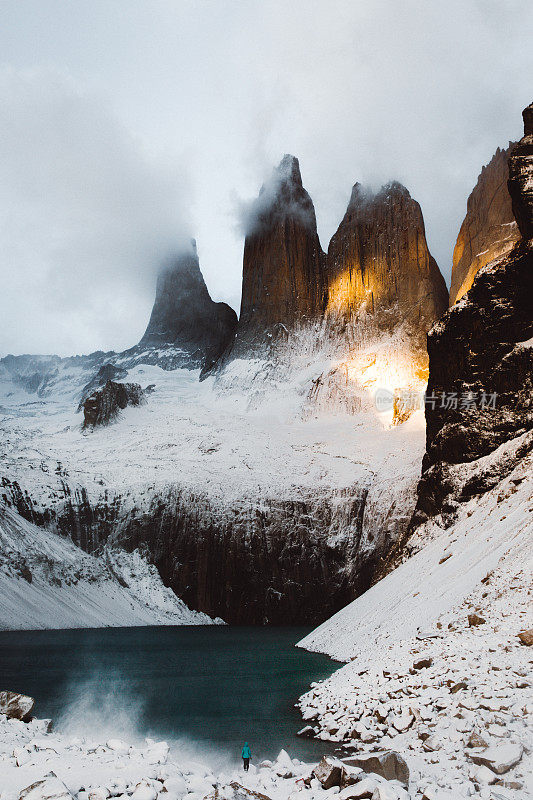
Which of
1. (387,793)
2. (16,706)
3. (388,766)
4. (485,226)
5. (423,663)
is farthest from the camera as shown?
(485,226)

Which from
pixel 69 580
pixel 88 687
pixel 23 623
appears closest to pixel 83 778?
pixel 88 687

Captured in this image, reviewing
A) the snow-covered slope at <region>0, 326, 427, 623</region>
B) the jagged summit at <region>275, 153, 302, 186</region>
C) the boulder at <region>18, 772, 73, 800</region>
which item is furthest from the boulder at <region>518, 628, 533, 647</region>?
the jagged summit at <region>275, 153, 302, 186</region>

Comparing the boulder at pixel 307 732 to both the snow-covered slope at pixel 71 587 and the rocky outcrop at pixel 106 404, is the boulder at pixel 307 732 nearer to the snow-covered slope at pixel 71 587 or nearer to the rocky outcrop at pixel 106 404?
the snow-covered slope at pixel 71 587

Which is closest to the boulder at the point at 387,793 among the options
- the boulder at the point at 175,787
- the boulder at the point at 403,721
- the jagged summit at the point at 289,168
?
the boulder at the point at 175,787

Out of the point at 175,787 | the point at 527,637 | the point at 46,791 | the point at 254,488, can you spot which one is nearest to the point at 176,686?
the point at 527,637

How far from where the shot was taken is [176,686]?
2548cm

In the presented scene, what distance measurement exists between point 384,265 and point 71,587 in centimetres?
6789

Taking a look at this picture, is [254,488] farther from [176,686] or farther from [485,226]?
[485,226]

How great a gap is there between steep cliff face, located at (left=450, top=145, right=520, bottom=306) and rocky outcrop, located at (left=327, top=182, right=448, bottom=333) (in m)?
13.1

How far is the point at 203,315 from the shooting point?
425 ft

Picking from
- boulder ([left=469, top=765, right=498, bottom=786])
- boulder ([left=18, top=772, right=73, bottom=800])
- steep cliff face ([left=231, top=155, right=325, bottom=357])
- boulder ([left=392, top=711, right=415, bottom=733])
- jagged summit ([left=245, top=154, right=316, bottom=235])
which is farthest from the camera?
jagged summit ([left=245, top=154, right=316, bottom=235])

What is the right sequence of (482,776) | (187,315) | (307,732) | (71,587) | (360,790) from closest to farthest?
(360,790), (482,776), (307,732), (71,587), (187,315)

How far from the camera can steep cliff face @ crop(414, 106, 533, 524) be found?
37.0 m

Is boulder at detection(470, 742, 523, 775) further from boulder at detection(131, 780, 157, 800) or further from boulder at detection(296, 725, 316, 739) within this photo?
boulder at detection(296, 725, 316, 739)
